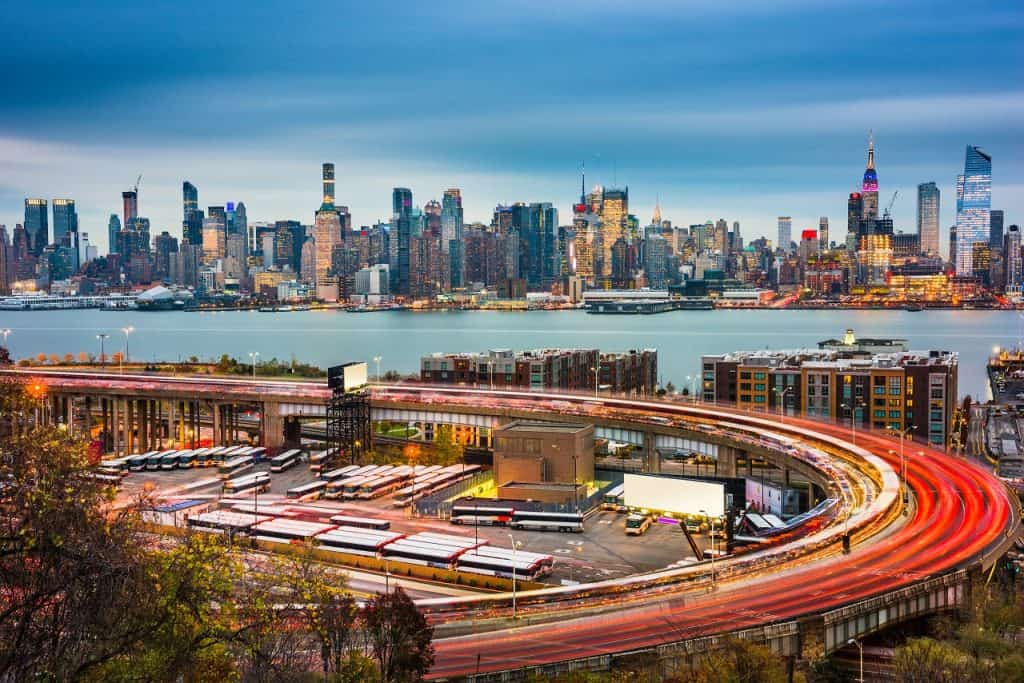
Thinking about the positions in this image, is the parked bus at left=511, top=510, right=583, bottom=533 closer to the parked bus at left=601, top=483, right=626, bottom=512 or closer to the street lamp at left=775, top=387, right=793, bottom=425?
the parked bus at left=601, top=483, right=626, bottom=512

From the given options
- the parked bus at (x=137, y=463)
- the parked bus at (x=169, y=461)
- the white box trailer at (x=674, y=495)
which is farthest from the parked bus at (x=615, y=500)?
the parked bus at (x=137, y=463)

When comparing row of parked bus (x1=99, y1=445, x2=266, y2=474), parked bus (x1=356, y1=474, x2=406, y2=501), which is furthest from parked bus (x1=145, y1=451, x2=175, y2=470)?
parked bus (x1=356, y1=474, x2=406, y2=501)

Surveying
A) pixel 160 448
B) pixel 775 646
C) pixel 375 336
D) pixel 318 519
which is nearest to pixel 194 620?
pixel 775 646

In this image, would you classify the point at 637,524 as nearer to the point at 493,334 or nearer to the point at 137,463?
the point at 137,463

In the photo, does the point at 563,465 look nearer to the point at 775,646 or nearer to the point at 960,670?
the point at 775,646

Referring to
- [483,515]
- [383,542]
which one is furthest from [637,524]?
[383,542]

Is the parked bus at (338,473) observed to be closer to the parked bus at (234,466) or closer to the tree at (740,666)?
the parked bus at (234,466)
